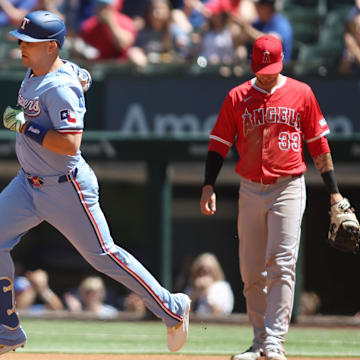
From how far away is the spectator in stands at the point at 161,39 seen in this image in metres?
9.99

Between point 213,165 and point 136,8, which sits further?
point 136,8

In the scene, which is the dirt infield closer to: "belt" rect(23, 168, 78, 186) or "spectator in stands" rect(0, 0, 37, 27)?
"belt" rect(23, 168, 78, 186)

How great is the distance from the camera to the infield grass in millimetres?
6109

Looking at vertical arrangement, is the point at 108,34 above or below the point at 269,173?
below

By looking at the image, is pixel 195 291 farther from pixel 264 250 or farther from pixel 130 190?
pixel 264 250

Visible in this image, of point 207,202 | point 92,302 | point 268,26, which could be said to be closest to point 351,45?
point 268,26

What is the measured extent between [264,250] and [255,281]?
19cm

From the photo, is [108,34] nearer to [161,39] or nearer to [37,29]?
[161,39]

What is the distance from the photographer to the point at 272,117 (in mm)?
5113

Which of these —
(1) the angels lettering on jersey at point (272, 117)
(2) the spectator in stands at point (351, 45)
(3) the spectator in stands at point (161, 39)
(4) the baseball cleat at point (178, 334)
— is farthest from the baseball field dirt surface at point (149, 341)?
(3) the spectator in stands at point (161, 39)

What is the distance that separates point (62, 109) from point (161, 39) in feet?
19.5

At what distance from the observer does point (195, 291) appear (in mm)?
9086

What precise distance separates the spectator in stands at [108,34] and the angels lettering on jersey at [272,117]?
5024mm

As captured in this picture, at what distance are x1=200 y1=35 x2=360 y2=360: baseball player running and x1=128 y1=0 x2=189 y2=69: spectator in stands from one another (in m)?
4.75
